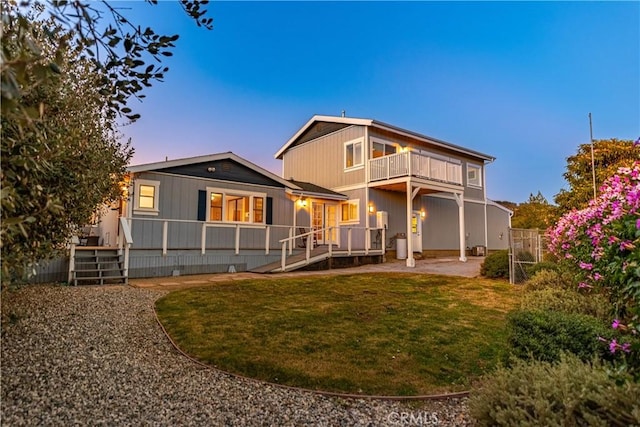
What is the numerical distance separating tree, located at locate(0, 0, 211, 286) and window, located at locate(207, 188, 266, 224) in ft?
27.4

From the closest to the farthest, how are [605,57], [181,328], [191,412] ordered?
[191,412] → [181,328] → [605,57]

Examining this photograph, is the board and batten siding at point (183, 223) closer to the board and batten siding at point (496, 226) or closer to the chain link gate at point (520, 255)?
the chain link gate at point (520, 255)

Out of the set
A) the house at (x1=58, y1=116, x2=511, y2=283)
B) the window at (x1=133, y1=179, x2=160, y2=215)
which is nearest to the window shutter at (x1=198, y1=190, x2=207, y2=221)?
the house at (x1=58, y1=116, x2=511, y2=283)

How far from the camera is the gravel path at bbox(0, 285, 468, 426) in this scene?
2900mm

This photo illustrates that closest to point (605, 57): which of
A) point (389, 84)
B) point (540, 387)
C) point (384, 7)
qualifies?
point (389, 84)

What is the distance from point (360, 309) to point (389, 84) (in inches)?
952

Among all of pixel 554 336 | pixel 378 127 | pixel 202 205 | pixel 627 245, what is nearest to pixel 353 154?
pixel 378 127

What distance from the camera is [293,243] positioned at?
14539 mm

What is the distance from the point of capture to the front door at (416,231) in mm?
17359

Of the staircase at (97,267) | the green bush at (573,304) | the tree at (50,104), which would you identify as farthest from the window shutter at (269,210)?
the green bush at (573,304)

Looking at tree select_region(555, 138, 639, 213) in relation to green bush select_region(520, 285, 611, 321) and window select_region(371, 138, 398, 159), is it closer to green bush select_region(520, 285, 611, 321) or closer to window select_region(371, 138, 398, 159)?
window select_region(371, 138, 398, 159)

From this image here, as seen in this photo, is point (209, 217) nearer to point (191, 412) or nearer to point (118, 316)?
point (118, 316)

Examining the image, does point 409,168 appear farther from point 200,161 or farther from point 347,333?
point 347,333

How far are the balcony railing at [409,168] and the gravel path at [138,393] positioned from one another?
12.0 metres
